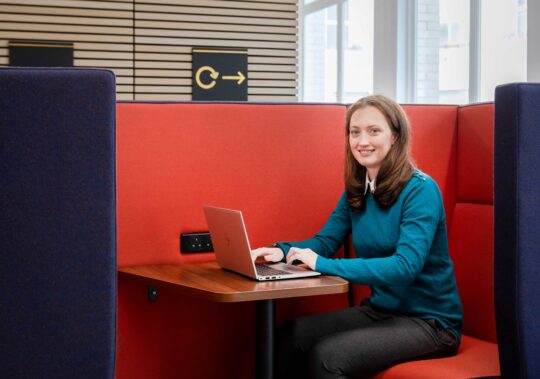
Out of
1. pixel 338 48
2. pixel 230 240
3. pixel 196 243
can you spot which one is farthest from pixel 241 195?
pixel 338 48

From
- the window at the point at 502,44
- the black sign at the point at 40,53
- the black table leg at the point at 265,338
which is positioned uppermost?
the black sign at the point at 40,53

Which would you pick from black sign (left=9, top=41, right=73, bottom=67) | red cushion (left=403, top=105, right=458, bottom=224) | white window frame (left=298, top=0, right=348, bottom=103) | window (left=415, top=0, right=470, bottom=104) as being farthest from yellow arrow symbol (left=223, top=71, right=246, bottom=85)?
red cushion (left=403, top=105, right=458, bottom=224)

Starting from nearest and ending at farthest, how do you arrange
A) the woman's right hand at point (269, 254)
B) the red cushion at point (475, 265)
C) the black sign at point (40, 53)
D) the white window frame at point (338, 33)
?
the woman's right hand at point (269, 254), the red cushion at point (475, 265), the black sign at point (40, 53), the white window frame at point (338, 33)

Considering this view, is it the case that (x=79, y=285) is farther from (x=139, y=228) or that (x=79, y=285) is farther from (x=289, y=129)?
(x=289, y=129)

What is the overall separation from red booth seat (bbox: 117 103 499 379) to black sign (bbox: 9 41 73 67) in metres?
3.88

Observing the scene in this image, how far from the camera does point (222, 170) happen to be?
2955 millimetres

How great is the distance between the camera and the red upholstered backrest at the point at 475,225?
2.88 m

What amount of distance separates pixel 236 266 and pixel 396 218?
0.62 metres

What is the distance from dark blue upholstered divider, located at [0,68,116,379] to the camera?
165 centimetres

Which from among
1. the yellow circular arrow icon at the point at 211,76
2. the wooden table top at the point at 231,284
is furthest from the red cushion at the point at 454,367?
the yellow circular arrow icon at the point at 211,76

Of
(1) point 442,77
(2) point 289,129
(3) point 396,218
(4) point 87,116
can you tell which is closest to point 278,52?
(1) point 442,77

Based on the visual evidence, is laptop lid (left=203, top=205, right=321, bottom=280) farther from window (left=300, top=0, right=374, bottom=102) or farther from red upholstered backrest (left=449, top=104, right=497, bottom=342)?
window (left=300, top=0, right=374, bottom=102)

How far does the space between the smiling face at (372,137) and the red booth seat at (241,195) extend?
0.39 m

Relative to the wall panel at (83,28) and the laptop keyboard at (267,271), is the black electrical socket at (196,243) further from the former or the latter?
the wall panel at (83,28)
